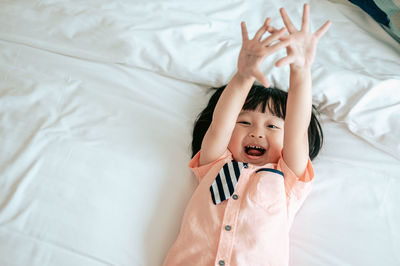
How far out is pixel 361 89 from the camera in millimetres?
1078

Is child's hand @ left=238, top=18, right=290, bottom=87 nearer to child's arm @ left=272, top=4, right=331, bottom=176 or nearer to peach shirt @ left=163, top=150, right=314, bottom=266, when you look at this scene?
child's arm @ left=272, top=4, right=331, bottom=176

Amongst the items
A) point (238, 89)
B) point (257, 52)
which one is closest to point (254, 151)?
point (238, 89)

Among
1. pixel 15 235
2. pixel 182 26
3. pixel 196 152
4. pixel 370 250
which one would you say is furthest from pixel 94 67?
pixel 370 250

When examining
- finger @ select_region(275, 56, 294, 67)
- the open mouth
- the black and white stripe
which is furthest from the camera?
the open mouth

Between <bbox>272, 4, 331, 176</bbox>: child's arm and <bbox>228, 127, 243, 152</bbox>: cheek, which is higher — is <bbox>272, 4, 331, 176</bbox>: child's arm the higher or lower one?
the higher one

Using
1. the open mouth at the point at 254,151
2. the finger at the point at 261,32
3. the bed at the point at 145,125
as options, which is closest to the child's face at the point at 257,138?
the open mouth at the point at 254,151

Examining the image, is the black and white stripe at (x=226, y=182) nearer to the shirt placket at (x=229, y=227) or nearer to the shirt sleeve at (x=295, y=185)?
the shirt placket at (x=229, y=227)

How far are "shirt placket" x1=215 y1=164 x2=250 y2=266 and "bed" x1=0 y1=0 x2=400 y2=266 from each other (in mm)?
152

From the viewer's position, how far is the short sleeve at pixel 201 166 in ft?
3.27

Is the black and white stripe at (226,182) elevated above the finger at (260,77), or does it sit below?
below

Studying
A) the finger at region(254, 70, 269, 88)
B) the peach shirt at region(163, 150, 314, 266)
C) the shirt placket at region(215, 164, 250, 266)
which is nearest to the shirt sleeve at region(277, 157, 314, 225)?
the peach shirt at region(163, 150, 314, 266)

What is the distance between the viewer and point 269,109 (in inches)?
41.1

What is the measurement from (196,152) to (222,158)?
0.12 meters

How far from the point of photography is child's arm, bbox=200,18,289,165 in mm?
803
